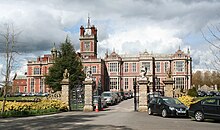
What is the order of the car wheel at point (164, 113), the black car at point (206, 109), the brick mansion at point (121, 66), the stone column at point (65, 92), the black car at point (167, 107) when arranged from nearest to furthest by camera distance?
the black car at point (206, 109) → the black car at point (167, 107) → the car wheel at point (164, 113) → the stone column at point (65, 92) → the brick mansion at point (121, 66)

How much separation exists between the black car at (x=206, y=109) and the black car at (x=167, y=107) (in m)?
1.66

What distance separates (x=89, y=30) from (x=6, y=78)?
62313 millimetres

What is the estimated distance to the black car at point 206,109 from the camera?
50.7 ft

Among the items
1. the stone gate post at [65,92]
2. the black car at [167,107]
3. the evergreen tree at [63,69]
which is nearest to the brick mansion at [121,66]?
the evergreen tree at [63,69]

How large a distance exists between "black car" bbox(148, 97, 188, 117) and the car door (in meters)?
2.53

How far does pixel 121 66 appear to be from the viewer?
7256 centimetres

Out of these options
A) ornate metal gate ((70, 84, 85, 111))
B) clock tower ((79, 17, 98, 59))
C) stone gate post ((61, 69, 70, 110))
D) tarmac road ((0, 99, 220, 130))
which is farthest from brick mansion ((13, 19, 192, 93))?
tarmac road ((0, 99, 220, 130))

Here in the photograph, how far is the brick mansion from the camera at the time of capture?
69.1 meters

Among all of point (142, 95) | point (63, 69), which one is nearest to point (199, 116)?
point (142, 95)

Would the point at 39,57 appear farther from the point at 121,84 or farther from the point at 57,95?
the point at 57,95

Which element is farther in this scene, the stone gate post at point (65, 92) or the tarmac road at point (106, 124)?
the stone gate post at point (65, 92)

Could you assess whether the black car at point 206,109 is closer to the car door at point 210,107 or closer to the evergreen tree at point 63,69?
the car door at point 210,107

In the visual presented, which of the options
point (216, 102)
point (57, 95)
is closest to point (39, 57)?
point (57, 95)

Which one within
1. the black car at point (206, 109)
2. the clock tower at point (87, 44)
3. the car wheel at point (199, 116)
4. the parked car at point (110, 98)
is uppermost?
the clock tower at point (87, 44)
